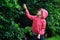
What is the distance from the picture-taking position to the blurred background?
9664mm

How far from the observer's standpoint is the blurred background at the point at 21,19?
9664 mm

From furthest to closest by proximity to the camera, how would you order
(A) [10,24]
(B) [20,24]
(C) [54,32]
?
(C) [54,32]
(B) [20,24]
(A) [10,24]

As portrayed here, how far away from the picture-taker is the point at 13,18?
32.5 ft

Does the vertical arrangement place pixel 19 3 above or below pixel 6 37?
above

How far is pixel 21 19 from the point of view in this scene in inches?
418

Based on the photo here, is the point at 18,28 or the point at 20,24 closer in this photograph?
the point at 18,28

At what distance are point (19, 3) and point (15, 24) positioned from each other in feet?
2.62

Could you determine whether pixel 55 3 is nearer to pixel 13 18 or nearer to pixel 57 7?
pixel 57 7

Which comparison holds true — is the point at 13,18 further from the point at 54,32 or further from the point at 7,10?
the point at 54,32

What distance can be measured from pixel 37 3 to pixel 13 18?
108cm

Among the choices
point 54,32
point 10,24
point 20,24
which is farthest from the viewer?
point 54,32

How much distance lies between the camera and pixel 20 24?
10578 millimetres

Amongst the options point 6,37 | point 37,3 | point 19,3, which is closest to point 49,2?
point 37,3

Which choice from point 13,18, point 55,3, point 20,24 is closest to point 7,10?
point 13,18
